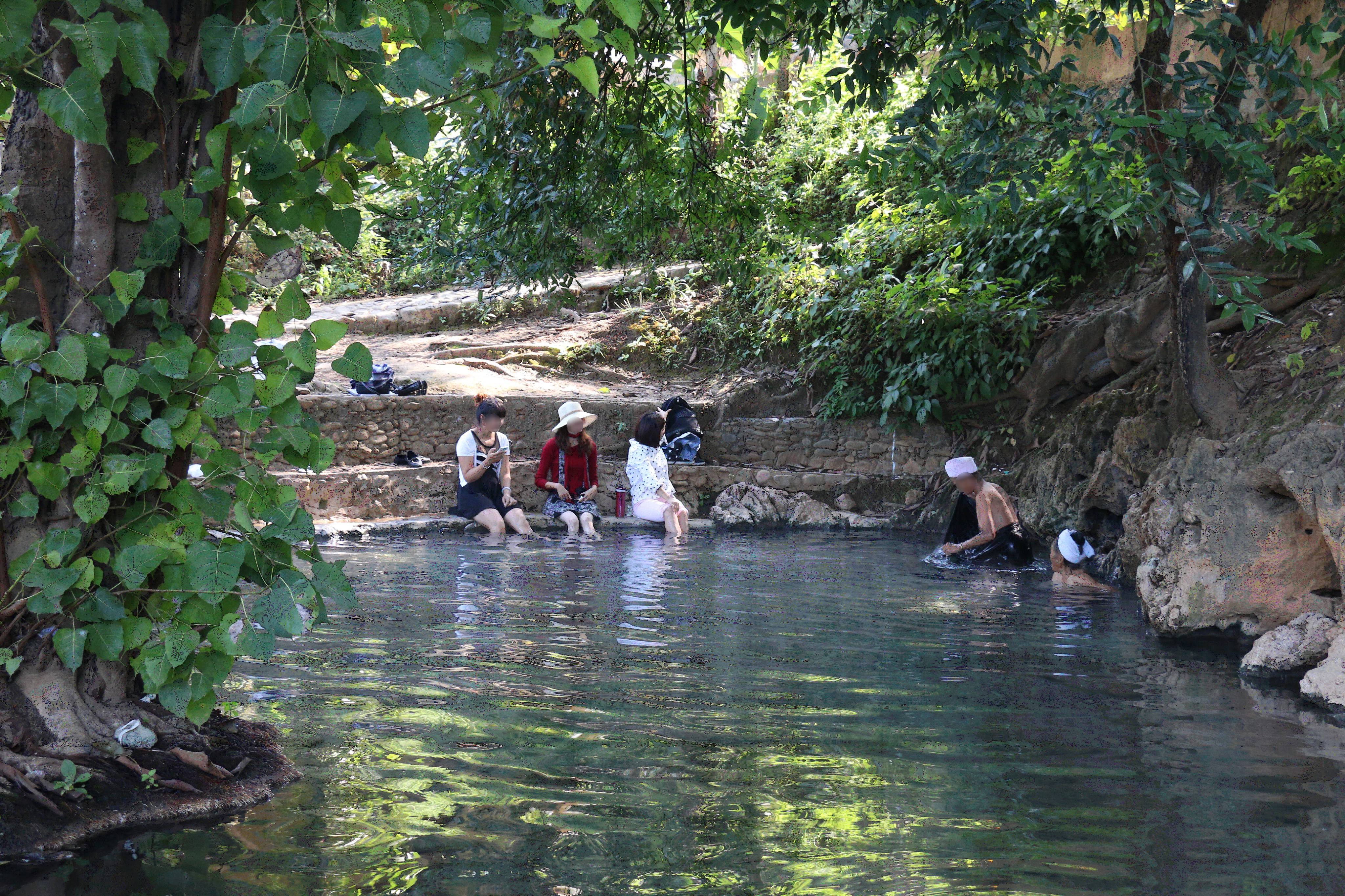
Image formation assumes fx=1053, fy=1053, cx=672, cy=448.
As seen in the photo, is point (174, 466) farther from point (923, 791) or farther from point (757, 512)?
point (757, 512)

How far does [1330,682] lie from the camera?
501 cm

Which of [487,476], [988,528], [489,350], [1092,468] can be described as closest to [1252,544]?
[988,528]

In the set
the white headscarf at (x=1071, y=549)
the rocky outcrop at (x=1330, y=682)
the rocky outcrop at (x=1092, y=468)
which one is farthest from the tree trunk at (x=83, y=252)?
the rocky outcrop at (x=1092, y=468)

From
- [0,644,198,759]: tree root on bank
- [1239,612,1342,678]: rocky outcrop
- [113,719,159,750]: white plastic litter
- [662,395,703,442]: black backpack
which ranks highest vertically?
[662,395,703,442]: black backpack

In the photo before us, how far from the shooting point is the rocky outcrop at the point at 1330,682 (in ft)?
16.1

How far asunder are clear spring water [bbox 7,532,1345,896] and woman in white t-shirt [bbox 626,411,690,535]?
500 centimetres

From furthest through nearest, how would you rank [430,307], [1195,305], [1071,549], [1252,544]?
[430,307] → [1071,549] → [1195,305] → [1252,544]

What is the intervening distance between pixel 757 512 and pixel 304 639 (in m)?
8.00

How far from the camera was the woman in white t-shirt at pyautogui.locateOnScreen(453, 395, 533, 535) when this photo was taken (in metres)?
11.0

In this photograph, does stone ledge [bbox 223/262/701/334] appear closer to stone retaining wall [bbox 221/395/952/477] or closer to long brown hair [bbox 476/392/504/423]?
stone retaining wall [bbox 221/395/952/477]

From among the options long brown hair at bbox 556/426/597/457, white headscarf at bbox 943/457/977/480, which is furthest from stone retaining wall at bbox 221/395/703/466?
white headscarf at bbox 943/457/977/480

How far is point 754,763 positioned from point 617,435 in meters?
11.2

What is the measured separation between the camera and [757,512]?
13.1m

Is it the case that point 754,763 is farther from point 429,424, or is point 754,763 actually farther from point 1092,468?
point 429,424
